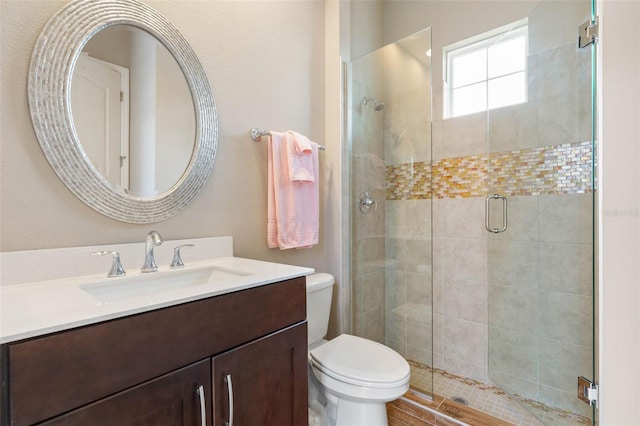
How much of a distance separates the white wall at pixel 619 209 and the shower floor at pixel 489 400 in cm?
44

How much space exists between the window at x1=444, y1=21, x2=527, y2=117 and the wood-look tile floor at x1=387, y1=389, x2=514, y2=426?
1778 mm

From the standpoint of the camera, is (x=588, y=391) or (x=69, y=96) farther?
(x=588, y=391)

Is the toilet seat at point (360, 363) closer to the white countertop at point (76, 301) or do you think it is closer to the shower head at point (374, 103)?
the white countertop at point (76, 301)

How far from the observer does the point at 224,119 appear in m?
1.50

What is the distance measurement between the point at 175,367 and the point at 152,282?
0.43 m

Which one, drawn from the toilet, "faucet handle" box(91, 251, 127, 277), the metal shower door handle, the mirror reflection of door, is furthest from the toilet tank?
the metal shower door handle

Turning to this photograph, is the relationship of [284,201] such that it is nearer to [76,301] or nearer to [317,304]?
[317,304]

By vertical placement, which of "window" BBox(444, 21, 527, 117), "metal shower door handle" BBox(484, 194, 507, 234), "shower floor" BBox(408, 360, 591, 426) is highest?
"window" BBox(444, 21, 527, 117)

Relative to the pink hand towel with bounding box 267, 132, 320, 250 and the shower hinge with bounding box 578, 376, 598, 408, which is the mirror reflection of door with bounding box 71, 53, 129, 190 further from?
the shower hinge with bounding box 578, 376, 598, 408

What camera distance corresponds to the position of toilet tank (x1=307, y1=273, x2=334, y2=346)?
159cm

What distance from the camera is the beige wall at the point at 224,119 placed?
96 cm

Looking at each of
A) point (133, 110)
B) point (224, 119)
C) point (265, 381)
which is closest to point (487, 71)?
point (224, 119)

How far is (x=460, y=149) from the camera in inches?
82.7

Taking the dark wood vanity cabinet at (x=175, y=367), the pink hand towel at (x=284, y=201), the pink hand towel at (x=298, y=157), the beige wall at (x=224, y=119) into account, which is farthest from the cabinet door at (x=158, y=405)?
the pink hand towel at (x=298, y=157)
